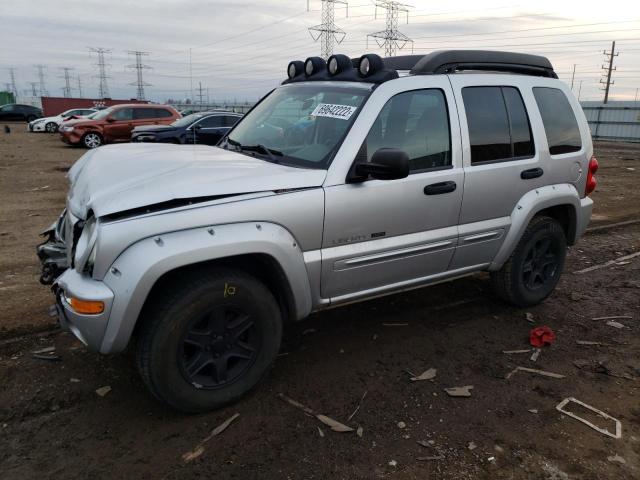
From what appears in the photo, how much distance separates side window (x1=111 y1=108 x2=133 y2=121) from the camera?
1880 centimetres

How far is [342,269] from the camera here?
10.6 feet

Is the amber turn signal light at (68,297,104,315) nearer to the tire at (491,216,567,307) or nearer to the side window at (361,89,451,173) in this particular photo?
the side window at (361,89,451,173)

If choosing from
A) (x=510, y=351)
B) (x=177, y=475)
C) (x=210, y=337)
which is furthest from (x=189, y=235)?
(x=510, y=351)

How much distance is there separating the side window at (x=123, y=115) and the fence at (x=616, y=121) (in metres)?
26.7

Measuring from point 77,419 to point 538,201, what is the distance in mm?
3687

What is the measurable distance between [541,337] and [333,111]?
2.44m

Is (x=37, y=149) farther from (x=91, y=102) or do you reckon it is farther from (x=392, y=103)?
(x=91, y=102)

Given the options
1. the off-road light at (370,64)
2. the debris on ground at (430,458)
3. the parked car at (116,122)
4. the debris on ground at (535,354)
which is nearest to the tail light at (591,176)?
the debris on ground at (535,354)

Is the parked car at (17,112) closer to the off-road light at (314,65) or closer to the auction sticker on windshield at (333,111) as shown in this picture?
the off-road light at (314,65)

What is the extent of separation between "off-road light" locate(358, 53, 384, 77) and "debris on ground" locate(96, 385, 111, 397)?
8.79 feet

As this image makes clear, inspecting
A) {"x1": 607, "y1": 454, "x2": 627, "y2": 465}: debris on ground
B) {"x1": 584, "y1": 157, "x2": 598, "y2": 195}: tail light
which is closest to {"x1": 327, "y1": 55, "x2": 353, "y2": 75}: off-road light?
{"x1": 584, "y1": 157, "x2": 598, "y2": 195}: tail light

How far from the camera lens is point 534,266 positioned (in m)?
4.59

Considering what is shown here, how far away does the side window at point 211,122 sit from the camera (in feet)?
48.9

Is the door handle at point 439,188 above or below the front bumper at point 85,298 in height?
above
